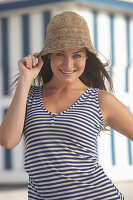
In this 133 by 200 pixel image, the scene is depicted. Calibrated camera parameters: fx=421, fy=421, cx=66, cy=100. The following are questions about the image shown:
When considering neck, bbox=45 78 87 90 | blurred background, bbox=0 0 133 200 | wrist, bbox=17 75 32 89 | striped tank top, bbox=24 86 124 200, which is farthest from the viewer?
blurred background, bbox=0 0 133 200

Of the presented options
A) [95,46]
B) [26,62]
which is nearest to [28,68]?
[26,62]

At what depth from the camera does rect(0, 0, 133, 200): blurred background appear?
553cm

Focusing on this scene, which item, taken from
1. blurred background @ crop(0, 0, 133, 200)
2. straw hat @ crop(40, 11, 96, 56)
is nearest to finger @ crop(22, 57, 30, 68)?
straw hat @ crop(40, 11, 96, 56)

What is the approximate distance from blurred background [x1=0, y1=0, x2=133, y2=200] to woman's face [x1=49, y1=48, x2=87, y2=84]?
11.0 ft

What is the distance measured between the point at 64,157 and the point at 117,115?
337 millimetres

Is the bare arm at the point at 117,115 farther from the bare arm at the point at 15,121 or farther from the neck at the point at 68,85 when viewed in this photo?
the bare arm at the point at 15,121

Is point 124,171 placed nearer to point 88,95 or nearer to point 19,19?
point 19,19

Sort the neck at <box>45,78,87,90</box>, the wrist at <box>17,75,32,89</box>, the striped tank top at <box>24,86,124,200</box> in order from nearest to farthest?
the striped tank top at <box>24,86,124,200</box> < the wrist at <box>17,75,32,89</box> < the neck at <box>45,78,87,90</box>

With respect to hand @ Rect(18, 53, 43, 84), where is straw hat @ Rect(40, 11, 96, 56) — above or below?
above

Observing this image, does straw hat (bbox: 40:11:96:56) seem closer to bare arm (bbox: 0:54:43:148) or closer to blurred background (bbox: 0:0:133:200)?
bare arm (bbox: 0:54:43:148)

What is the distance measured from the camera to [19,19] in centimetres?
562

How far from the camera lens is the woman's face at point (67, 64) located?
2.14 meters

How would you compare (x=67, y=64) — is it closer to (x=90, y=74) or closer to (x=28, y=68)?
(x=28, y=68)

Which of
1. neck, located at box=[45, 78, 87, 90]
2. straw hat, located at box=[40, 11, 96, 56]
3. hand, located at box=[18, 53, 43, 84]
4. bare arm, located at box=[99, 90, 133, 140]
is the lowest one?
bare arm, located at box=[99, 90, 133, 140]
